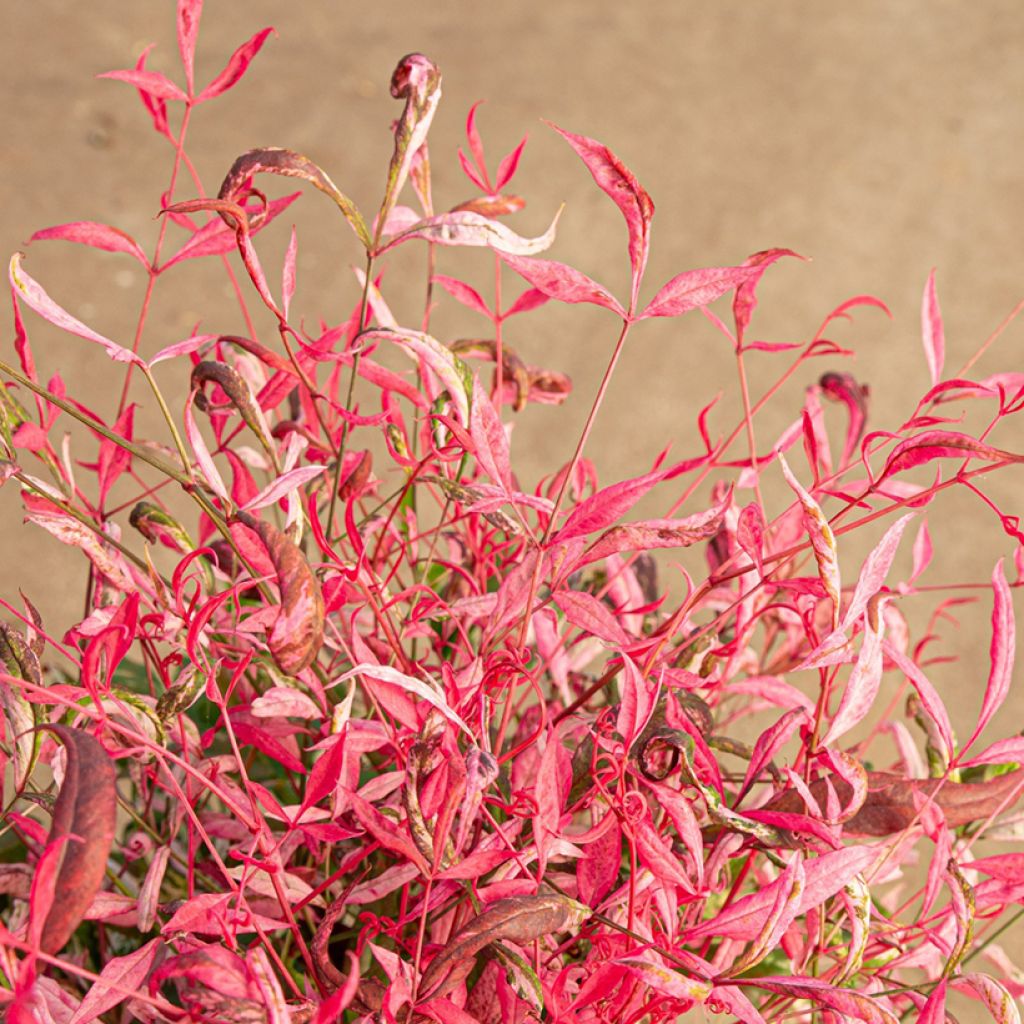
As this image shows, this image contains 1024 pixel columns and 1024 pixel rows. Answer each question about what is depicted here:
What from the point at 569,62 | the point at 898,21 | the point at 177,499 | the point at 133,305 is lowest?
the point at 177,499

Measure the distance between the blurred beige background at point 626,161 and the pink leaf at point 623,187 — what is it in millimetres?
768

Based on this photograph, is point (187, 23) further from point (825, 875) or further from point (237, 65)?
point (825, 875)

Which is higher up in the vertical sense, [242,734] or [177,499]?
[242,734]

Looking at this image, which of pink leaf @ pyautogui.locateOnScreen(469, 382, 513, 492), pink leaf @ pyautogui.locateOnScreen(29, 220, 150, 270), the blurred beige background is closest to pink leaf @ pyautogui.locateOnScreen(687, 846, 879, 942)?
pink leaf @ pyautogui.locateOnScreen(469, 382, 513, 492)

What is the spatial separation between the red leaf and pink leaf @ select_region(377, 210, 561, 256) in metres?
0.13

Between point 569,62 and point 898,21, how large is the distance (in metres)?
0.39

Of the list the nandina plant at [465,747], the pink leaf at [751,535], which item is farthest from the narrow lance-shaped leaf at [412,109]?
the pink leaf at [751,535]

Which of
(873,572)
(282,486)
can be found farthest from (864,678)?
(282,486)

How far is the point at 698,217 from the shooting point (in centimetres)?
124

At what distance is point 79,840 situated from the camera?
0.62 ft

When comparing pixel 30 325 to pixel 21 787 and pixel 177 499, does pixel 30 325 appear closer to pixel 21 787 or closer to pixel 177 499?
pixel 177 499

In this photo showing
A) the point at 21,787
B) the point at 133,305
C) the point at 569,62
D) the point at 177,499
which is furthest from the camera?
the point at 569,62

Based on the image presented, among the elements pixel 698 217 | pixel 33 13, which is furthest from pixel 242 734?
pixel 33 13

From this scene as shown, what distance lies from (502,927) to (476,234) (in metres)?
0.15
